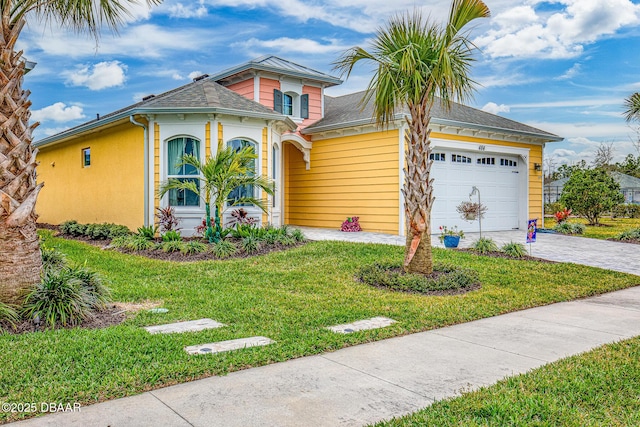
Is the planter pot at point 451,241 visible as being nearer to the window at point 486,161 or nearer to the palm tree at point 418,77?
the palm tree at point 418,77

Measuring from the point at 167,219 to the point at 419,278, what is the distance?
6709mm

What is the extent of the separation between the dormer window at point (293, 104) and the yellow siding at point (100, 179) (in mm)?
5189

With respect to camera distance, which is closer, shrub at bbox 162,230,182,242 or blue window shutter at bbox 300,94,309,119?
shrub at bbox 162,230,182,242

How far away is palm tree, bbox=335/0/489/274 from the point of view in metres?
6.96

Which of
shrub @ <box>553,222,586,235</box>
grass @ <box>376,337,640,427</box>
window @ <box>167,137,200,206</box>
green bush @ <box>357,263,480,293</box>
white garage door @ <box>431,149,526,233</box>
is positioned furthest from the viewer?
shrub @ <box>553,222,586,235</box>

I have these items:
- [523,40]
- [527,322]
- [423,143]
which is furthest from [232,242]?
[523,40]

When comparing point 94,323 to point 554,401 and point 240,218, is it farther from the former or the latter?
point 240,218

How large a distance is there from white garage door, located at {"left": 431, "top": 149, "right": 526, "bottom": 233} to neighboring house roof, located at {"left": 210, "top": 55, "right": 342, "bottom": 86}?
499 centimetres

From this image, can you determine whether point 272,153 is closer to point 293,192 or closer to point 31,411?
point 293,192

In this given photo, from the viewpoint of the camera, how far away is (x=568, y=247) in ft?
39.2

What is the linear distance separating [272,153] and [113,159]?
4.55 metres

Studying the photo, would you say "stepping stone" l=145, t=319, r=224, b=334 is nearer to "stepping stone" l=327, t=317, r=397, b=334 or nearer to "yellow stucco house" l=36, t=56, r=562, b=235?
"stepping stone" l=327, t=317, r=397, b=334

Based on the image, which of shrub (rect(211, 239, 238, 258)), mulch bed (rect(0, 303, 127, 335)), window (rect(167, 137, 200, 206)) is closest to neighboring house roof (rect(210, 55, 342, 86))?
window (rect(167, 137, 200, 206))

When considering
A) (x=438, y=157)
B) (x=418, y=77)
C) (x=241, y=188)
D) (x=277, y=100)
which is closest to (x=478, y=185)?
(x=438, y=157)
